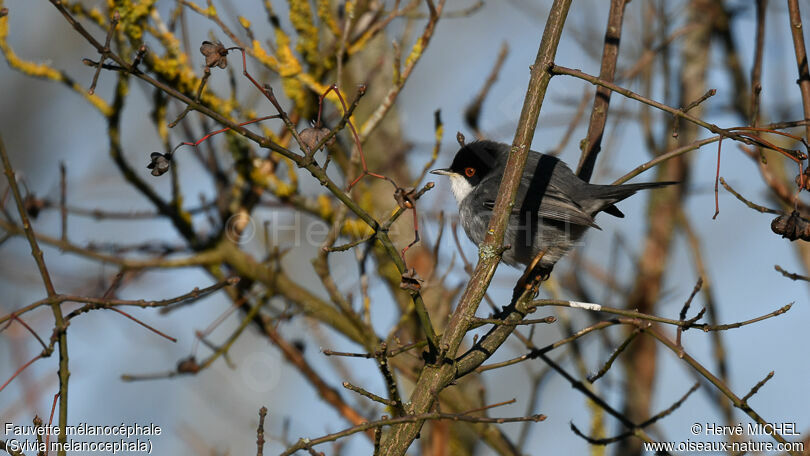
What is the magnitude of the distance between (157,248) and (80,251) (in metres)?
0.55

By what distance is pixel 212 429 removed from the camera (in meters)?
12.2

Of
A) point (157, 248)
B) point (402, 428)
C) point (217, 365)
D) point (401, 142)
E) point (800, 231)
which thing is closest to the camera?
point (402, 428)

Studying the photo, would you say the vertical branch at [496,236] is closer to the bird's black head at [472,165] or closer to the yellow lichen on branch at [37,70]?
the bird's black head at [472,165]

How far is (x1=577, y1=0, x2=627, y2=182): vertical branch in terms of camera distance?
3.59 metres

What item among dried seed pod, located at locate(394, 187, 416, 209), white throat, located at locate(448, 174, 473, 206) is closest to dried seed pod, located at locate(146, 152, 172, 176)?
dried seed pod, located at locate(394, 187, 416, 209)

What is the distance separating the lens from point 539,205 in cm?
423

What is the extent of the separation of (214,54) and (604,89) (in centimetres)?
213

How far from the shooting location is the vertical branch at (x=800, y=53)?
3.06 meters

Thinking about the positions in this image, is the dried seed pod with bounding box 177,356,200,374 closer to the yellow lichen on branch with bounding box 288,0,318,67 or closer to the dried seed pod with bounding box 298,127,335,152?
the yellow lichen on branch with bounding box 288,0,318,67

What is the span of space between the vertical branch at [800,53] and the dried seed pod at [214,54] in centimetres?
244

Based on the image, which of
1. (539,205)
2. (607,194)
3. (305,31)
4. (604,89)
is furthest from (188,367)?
(604,89)

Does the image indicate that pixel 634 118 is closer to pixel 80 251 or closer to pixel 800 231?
pixel 800 231

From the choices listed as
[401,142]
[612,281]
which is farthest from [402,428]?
[612,281]

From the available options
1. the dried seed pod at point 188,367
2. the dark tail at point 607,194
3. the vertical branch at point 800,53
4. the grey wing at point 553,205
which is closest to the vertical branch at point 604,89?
the dark tail at point 607,194
